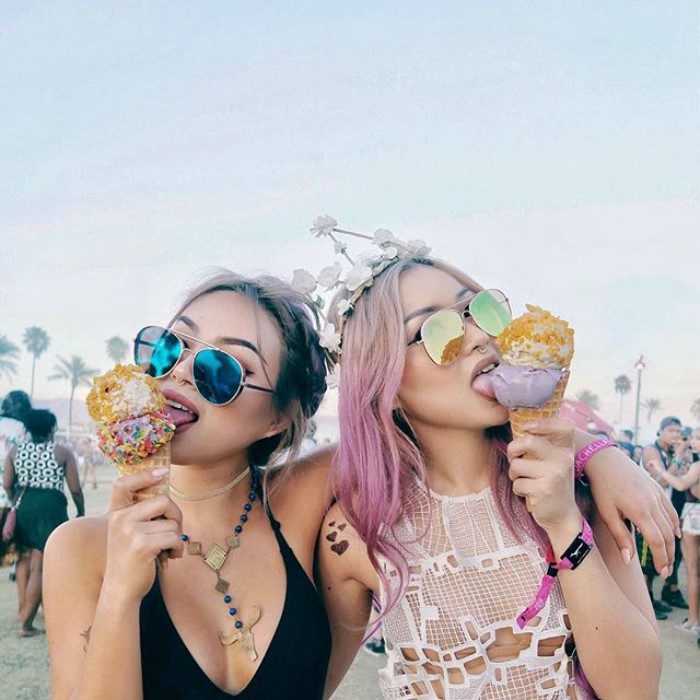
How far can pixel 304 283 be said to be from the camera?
284 cm

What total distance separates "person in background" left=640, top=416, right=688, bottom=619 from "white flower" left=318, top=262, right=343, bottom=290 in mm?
7428

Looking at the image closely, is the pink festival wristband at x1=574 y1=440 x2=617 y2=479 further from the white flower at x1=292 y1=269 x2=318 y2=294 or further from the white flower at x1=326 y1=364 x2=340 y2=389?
the white flower at x1=292 y1=269 x2=318 y2=294

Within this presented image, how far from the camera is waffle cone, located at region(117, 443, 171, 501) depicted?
1945 mm

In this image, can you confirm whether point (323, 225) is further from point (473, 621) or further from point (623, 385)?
point (623, 385)

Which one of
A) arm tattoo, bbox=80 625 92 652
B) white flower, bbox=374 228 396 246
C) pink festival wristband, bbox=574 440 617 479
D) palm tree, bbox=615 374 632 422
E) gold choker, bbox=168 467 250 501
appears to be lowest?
palm tree, bbox=615 374 632 422

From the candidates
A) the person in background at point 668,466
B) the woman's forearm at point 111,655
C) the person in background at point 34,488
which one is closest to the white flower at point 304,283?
the woman's forearm at point 111,655

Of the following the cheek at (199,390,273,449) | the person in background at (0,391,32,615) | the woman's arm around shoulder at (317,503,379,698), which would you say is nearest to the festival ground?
the person in background at (0,391,32,615)

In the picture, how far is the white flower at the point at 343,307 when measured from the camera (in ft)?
8.57

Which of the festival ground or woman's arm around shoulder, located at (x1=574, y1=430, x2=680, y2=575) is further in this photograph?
the festival ground

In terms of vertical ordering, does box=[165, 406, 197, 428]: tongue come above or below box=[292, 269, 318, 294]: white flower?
below

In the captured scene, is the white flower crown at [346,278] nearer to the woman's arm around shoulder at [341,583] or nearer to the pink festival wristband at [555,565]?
the woman's arm around shoulder at [341,583]

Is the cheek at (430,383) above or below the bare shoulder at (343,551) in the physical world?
above

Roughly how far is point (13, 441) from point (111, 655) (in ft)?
22.0

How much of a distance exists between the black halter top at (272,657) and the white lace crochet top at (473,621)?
25cm
